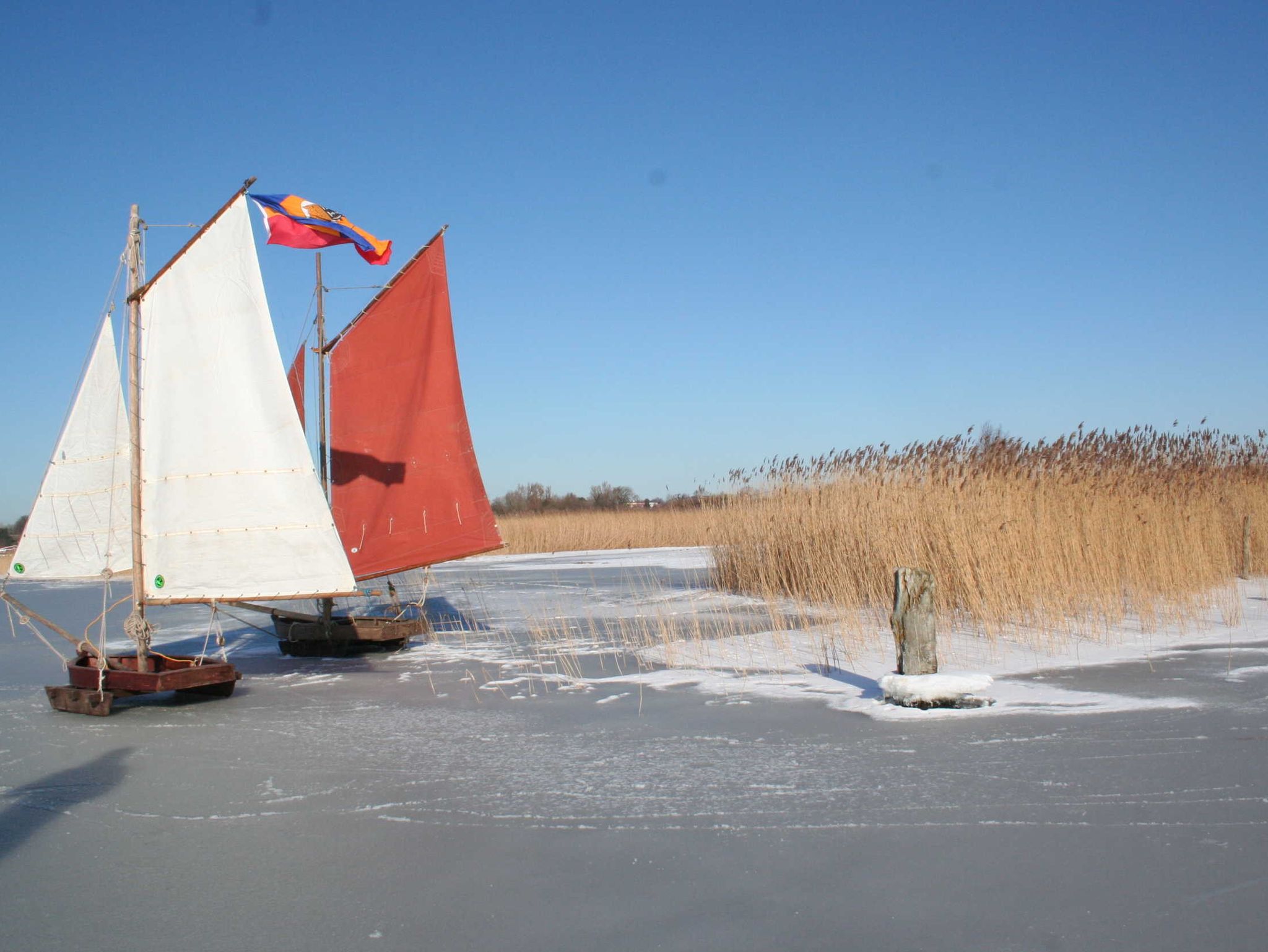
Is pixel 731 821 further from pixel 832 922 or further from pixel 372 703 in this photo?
pixel 372 703

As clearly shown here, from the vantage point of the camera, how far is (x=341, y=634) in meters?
8.10

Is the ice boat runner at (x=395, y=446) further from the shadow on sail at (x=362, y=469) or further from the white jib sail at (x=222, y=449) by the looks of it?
the white jib sail at (x=222, y=449)

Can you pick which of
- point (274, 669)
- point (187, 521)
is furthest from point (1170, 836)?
point (274, 669)

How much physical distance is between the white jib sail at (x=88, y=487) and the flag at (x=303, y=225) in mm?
1797

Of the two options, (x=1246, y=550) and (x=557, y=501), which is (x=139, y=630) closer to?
(x=1246, y=550)

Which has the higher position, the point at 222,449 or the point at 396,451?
the point at 396,451

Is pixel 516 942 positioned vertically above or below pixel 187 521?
below

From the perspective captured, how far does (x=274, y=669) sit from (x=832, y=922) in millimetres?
6337

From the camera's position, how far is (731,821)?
132 inches

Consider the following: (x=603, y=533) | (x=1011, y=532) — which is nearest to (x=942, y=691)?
(x=1011, y=532)

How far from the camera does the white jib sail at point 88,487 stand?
20.2ft

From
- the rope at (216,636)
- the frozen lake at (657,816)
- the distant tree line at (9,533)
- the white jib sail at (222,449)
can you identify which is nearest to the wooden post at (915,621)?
the frozen lake at (657,816)

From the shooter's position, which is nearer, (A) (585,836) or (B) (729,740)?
(A) (585,836)

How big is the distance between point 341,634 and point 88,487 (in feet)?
8.27
